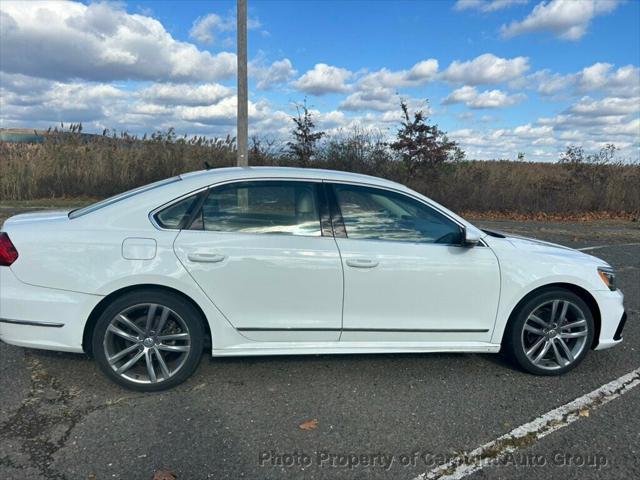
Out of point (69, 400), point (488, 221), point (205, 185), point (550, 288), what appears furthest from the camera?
point (488, 221)

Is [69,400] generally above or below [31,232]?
below

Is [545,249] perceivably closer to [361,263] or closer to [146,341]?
[361,263]

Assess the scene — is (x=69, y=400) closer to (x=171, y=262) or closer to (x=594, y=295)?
(x=171, y=262)

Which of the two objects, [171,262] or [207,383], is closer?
[171,262]

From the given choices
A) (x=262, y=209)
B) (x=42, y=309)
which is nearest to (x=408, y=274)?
(x=262, y=209)

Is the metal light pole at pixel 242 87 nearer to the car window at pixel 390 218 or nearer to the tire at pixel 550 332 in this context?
the car window at pixel 390 218

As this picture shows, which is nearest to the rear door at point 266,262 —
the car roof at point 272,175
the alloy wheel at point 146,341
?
the car roof at point 272,175

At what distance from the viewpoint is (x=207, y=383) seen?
3.60m

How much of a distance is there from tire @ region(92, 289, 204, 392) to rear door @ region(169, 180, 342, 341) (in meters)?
0.26

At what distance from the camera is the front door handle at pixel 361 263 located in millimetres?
3468

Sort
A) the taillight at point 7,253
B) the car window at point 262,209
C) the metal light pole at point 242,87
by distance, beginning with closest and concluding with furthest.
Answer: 1. the taillight at point 7,253
2. the car window at point 262,209
3. the metal light pole at point 242,87

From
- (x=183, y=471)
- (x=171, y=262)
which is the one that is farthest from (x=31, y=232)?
(x=183, y=471)

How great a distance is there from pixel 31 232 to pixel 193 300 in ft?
3.94

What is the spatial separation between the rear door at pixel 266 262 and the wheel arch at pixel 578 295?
4.66ft
